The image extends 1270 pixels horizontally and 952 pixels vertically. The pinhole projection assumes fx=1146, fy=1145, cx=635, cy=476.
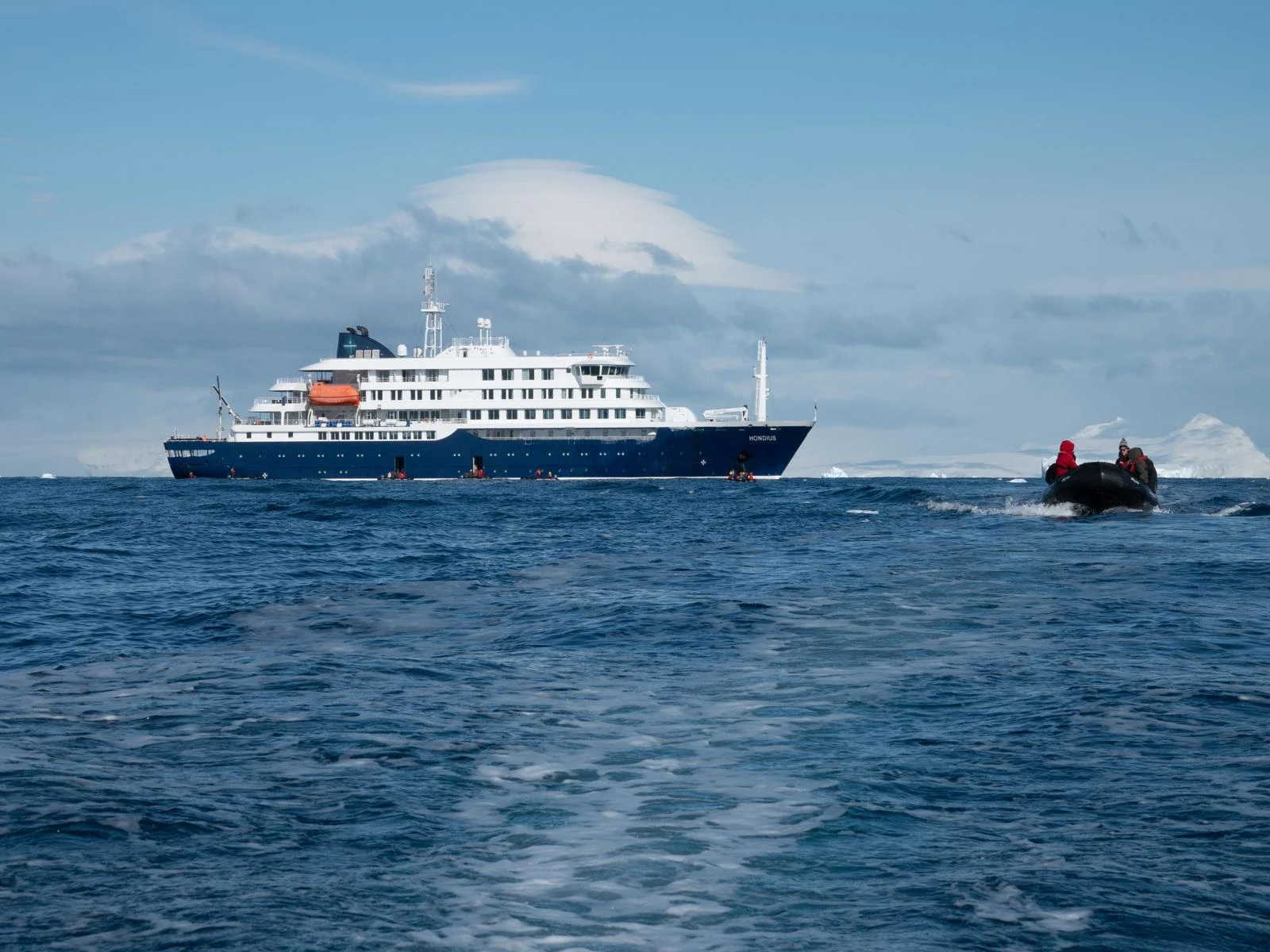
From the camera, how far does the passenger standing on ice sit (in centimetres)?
4088

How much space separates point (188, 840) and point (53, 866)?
78 cm

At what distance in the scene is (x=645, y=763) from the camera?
31.7 ft

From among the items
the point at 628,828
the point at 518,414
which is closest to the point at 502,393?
the point at 518,414

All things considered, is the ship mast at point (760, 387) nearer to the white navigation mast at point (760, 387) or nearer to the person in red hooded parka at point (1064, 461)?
the white navigation mast at point (760, 387)

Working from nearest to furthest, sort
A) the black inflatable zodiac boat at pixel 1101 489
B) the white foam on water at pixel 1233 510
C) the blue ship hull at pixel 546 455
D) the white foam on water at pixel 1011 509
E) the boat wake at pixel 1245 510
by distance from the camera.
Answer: the black inflatable zodiac boat at pixel 1101 489, the white foam on water at pixel 1011 509, the white foam on water at pixel 1233 510, the boat wake at pixel 1245 510, the blue ship hull at pixel 546 455

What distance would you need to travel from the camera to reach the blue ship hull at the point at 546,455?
83.9 m

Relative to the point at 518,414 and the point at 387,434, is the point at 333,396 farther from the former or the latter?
the point at 518,414

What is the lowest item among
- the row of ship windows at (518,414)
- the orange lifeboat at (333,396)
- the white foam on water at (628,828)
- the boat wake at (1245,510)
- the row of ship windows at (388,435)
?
the white foam on water at (628,828)

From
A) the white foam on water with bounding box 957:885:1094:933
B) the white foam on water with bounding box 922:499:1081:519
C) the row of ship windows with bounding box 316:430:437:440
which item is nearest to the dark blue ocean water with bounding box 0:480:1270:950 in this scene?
the white foam on water with bounding box 957:885:1094:933

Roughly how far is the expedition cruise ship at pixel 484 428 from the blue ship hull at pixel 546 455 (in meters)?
0.08

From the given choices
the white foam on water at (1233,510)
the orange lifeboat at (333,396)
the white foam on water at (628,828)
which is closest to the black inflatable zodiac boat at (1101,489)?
the white foam on water at (1233,510)

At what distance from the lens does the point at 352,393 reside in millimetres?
90625

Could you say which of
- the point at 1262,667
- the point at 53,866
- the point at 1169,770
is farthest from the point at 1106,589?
the point at 53,866

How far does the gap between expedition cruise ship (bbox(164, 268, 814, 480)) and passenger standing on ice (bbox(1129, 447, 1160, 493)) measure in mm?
41992
